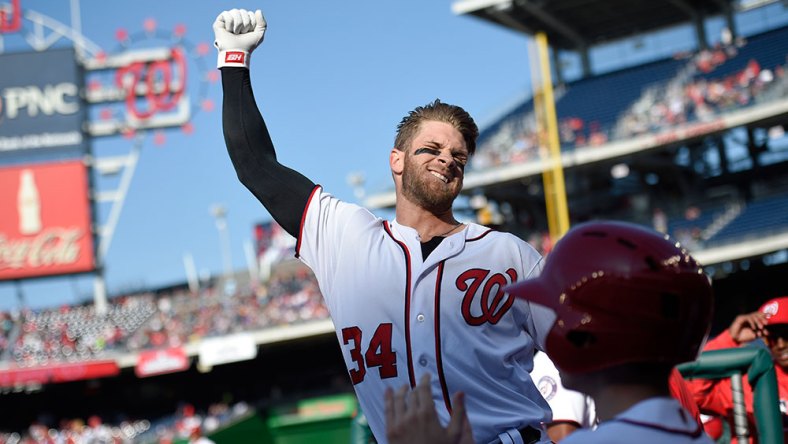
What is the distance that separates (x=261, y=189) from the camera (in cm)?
299

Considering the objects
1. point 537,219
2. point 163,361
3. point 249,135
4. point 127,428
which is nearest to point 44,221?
point 163,361

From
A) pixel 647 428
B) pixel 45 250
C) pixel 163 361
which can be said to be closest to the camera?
pixel 647 428

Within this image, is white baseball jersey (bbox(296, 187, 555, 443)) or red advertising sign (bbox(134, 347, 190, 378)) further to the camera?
red advertising sign (bbox(134, 347, 190, 378))

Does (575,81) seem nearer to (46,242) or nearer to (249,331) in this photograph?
(249,331)

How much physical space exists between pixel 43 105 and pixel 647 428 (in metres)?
28.5

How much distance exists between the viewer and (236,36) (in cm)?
309

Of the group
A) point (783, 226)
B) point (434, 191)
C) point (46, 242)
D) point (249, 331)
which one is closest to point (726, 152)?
point (783, 226)

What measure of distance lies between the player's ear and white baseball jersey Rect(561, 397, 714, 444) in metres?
1.48

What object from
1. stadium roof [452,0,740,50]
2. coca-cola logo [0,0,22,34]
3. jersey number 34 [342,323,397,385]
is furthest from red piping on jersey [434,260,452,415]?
coca-cola logo [0,0,22,34]

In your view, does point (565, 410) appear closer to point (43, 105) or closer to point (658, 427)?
point (658, 427)

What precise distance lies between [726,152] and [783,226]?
4414 mm

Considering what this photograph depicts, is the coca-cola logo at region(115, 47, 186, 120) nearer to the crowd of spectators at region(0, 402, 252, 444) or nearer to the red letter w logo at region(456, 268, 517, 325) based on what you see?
the crowd of spectators at region(0, 402, 252, 444)

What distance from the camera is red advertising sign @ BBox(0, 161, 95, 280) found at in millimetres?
26656

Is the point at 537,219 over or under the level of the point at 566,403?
under
